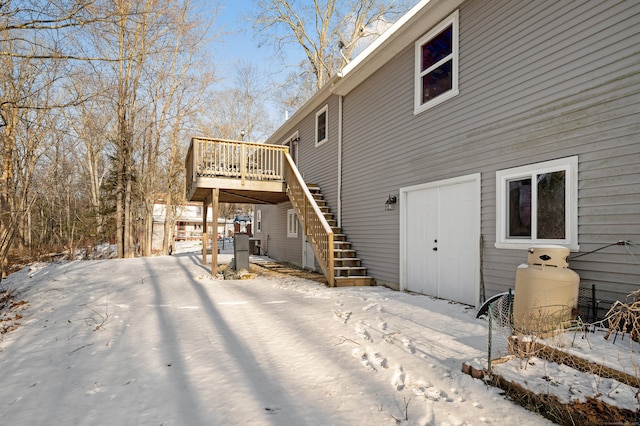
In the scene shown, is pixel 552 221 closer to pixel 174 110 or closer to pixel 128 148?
pixel 128 148

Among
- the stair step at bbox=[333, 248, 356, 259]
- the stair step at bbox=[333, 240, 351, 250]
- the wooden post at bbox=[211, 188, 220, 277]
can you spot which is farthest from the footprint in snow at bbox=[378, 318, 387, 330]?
the wooden post at bbox=[211, 188, 220, 277]

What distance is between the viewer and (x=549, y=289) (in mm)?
3754

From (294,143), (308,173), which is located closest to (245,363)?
(308,173)

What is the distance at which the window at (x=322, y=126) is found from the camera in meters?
10.8

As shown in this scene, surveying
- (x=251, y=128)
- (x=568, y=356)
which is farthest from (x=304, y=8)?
(x=568, y=356)

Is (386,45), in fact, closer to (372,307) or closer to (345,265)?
(345,265)

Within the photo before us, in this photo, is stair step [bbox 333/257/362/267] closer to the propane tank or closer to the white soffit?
the white soffit

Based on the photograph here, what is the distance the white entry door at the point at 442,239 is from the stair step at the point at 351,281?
3.37 feet

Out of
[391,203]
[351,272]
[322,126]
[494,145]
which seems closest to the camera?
[494,145]

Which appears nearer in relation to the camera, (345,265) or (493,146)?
(493,146)

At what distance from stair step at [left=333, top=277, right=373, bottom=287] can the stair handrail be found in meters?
0.18

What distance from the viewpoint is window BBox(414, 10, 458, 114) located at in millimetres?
6062

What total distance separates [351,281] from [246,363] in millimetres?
4744

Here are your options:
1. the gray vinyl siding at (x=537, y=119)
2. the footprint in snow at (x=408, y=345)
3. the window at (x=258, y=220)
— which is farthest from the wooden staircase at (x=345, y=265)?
the window at (x=258, y=220)
